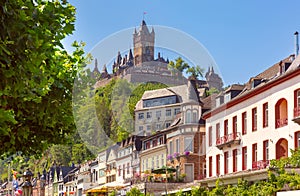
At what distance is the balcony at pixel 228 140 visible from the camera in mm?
46188

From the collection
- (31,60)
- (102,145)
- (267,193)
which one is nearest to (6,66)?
(31,60)

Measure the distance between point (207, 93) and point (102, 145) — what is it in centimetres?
176

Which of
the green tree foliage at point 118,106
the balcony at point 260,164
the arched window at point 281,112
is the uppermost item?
the arched window at point 281,112

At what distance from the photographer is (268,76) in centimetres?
4625

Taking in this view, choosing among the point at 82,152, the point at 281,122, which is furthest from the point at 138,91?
the point at 281,122

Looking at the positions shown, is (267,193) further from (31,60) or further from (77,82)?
(31,60)

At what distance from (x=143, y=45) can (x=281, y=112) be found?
29442mm

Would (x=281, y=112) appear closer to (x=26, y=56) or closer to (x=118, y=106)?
(x=118, y=106)

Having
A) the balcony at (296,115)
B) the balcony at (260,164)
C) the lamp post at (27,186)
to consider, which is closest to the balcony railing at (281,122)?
the balcony at (296,115)

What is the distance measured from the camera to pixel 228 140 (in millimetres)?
47188

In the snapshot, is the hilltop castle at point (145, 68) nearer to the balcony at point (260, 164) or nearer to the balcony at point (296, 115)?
the balcony at point (296, 115)

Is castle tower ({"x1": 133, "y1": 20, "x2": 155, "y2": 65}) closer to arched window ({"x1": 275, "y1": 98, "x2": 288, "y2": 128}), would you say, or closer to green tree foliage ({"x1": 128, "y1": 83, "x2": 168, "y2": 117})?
green tree foliage ({"x1": 128, "y1": 83, "x2": 168, "y2": 117})

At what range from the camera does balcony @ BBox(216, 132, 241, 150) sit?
152ft

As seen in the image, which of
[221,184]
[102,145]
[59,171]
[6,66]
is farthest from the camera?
[59,171]
